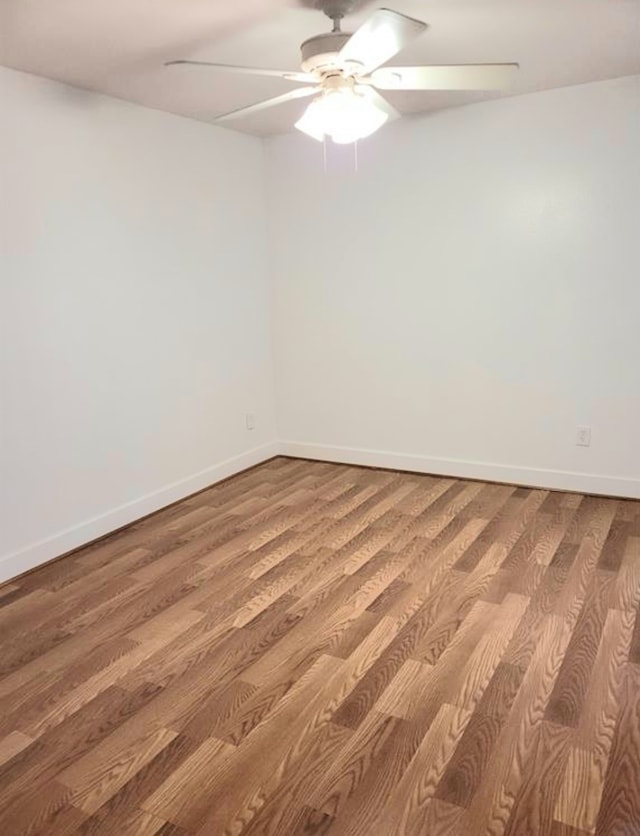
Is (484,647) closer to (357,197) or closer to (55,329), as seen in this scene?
(55,329)

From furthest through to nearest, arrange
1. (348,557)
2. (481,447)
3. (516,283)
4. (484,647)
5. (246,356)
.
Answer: (246,356) → (481,447) → (516,283) → (348,557) → (484,647)

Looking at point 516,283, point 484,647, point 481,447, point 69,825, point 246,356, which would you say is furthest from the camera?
point 246,356

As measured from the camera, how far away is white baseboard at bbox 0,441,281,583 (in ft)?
9.36

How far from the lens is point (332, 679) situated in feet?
6.70

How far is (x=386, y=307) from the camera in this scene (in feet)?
13.1

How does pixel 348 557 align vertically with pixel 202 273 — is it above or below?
below

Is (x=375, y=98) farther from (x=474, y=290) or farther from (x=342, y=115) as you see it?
(x=474, y=290)

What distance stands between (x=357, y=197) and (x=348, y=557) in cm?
229

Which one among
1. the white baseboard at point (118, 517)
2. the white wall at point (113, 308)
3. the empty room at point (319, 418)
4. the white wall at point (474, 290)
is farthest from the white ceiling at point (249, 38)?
the white baseboard at point (118, 517)

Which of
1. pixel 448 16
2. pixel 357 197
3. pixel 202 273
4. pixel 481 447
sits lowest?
pixel 481 447

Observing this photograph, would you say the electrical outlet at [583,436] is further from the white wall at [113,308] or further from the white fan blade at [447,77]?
the white wall at [113,308]

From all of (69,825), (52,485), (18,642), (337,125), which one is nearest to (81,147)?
(337,125)

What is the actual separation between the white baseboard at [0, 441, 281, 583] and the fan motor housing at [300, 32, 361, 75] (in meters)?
2.34

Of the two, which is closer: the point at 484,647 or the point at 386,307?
the point at 484,647
